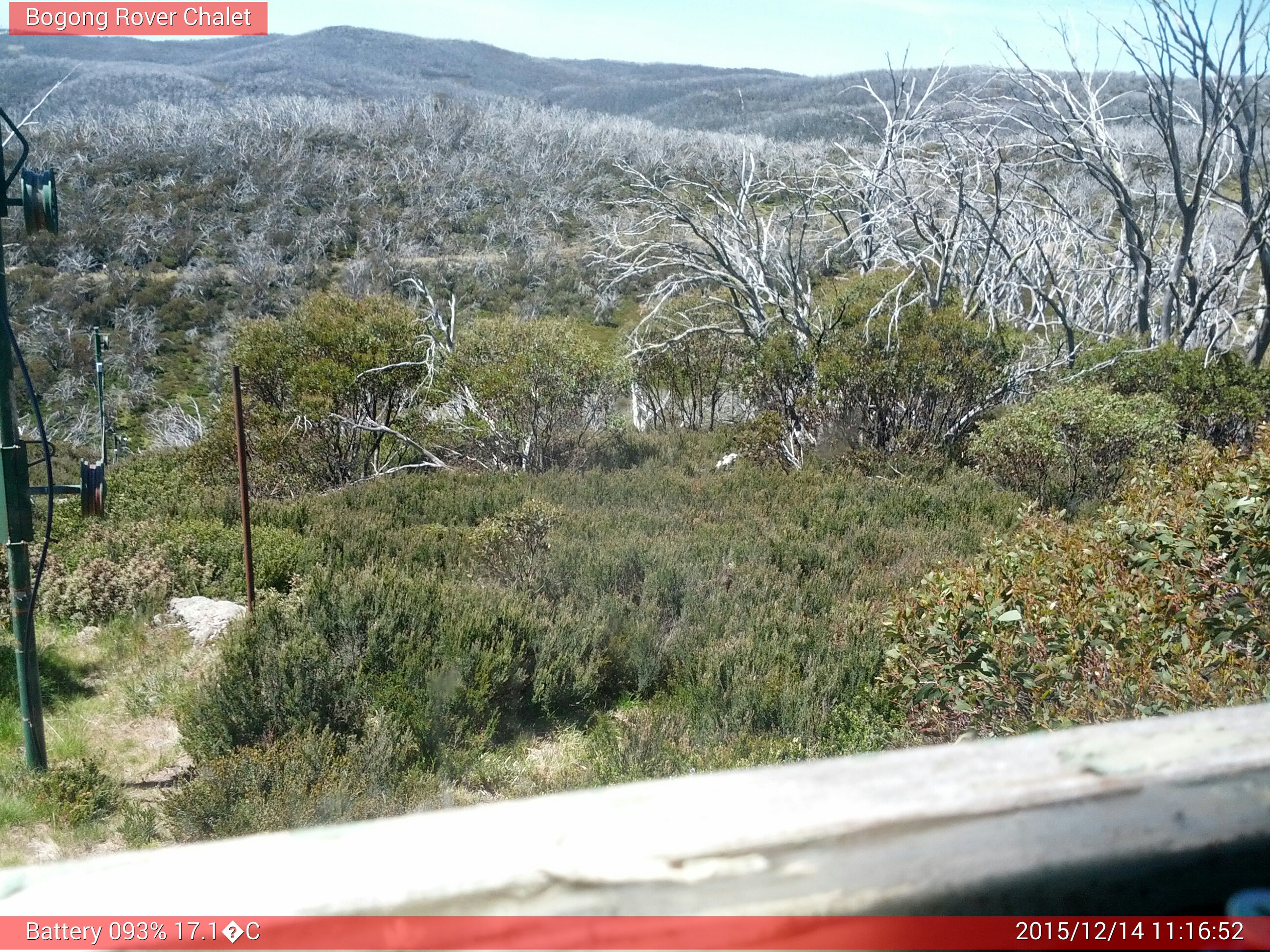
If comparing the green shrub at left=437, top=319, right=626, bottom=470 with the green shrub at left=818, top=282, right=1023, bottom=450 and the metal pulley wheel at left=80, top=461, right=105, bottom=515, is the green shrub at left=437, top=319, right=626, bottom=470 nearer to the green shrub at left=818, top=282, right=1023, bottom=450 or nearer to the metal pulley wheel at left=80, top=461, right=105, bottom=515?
the green shrub at left=818, top=282, right=1023, bottom=450

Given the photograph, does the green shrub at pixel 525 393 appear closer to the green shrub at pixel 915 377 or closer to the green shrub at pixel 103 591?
the green shrub at pixel 915 377

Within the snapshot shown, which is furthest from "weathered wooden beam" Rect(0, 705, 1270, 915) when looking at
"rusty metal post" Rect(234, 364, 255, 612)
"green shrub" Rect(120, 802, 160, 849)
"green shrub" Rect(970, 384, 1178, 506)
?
"green shrub" Rect(970, 384, 1178, 506)

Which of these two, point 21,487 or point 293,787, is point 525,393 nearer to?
point 21,487

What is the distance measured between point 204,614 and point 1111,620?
5641 mm

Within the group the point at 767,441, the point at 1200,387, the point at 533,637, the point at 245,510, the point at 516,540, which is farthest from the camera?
the point at 767,441

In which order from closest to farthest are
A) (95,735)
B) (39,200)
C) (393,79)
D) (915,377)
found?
(39,200), (95,735), (915,377), (393,79)

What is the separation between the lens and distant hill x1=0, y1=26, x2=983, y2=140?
5078 cm

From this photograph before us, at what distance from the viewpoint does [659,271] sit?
104 feet

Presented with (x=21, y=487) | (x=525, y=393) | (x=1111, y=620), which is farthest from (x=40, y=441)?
(x=525, y=393)

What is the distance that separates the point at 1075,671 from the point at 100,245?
35.3 m

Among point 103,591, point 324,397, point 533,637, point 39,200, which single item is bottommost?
point 103,591

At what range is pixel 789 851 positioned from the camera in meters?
0.70
